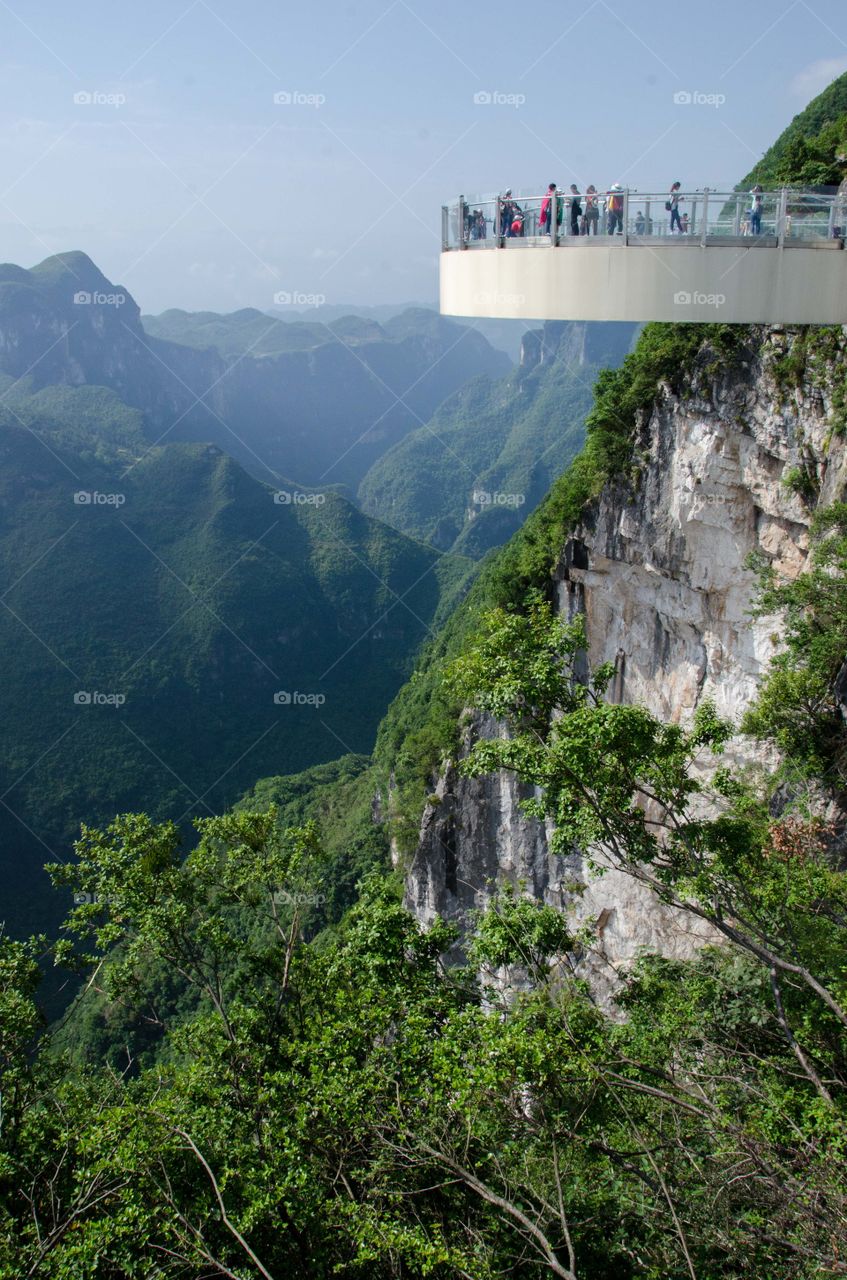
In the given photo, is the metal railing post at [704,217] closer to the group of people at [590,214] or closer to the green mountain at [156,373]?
the group of people at [590,214]

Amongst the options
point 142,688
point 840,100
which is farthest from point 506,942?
point 142,688

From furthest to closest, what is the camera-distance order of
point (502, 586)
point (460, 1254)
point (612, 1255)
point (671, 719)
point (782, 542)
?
point (502, 586) < point (671, 719) < point (782, 542) < point (612, 1255) < point (460, 1254)

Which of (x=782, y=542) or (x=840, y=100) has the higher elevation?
(x=840, y=100)

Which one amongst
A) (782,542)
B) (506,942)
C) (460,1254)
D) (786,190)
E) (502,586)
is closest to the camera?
(460,1254)

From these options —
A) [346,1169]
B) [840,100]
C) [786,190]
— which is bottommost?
[346,1169]

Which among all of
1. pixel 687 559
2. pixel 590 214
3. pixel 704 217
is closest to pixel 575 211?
pixel 590 214

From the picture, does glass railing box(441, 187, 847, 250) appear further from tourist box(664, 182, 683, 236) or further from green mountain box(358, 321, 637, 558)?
green mountain box(358, 321, 637, 558)

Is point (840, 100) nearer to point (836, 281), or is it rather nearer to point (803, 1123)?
point (836, 281)
